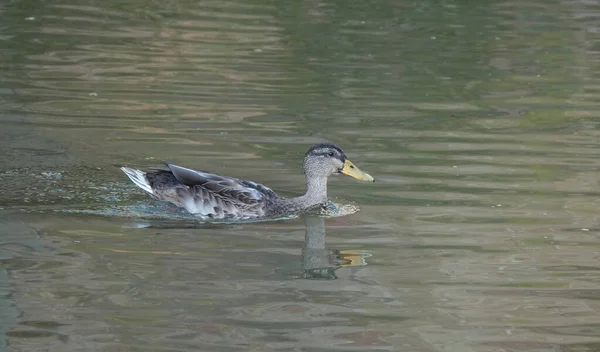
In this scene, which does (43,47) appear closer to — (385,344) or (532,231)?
(532,231)

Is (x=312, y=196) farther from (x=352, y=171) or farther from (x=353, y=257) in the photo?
(x=353, y=257)

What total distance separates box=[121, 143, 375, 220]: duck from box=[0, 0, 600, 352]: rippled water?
16 centimetres

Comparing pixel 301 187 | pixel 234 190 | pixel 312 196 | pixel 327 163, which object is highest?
pixel 327 163

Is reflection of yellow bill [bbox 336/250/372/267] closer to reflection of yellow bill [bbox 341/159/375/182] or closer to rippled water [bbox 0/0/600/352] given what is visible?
rippled water [bbox 0/0/600/352]

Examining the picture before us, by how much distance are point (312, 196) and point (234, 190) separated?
0.65 meters

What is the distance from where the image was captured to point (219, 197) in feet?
31.6

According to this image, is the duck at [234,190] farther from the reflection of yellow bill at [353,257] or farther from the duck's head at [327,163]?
the reflection of yellow bill at [353,257]

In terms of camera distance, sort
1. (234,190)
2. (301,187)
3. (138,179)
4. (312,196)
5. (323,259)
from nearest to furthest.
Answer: (323,259)
(234,190)
(138,179)
(312,196)
(301,187)

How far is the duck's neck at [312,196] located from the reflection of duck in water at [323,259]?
0.73 m

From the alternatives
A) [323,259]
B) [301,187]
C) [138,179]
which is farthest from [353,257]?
[301,187]

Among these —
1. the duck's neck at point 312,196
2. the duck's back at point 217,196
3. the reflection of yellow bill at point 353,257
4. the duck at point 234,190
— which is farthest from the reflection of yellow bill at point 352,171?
the reflection of yellow bill at point 353,257

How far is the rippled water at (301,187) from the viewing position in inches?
283

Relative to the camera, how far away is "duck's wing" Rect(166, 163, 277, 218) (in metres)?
9.62

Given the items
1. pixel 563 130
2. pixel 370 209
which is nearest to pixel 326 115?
pixel 563 130
